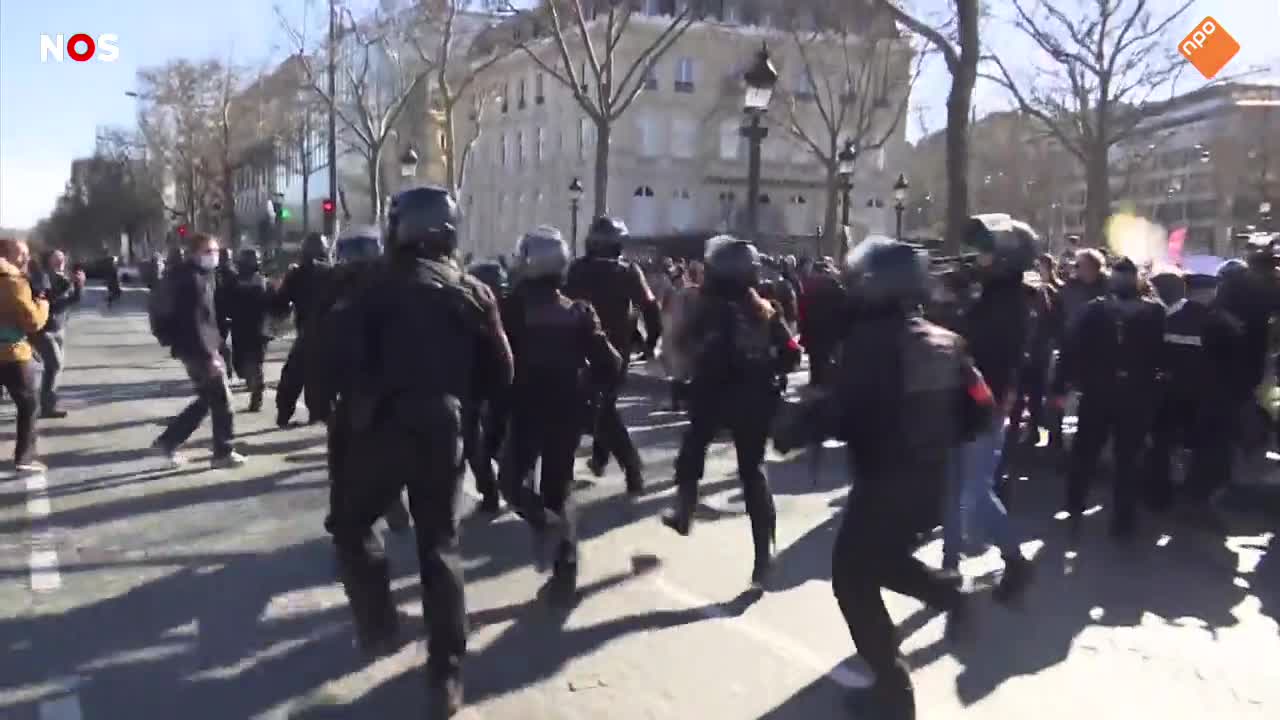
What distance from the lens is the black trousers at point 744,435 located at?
5.51 meters

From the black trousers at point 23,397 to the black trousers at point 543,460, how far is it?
4.39 m

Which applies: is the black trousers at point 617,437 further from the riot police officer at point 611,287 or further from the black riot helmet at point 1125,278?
the black riot helmet at point 1125,278

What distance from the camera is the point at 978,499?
567cm

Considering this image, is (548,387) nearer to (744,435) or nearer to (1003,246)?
(744,435)

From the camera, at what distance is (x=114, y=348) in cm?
2072

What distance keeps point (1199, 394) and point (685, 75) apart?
46740 millimetres

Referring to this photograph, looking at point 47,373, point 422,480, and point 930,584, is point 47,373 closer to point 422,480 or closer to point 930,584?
point 422,480

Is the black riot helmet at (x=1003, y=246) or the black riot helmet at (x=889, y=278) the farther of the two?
the black riot helmet at (x=1003, y=246)

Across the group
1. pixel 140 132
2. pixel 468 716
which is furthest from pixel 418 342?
pixel 140 132

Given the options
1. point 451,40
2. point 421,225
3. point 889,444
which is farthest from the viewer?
point 451,40

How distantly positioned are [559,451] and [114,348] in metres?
17.6

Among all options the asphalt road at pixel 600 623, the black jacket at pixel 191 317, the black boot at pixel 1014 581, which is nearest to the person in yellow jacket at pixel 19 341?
the asphalt road at pixel 600 623

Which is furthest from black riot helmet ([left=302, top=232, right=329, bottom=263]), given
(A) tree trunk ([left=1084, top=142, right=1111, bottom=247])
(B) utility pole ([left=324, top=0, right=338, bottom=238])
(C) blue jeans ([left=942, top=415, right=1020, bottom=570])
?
(A) tree trunk ([left=1084, top=142, right=1111, bottom=247])

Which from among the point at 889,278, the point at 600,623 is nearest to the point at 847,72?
the point at 600,623
